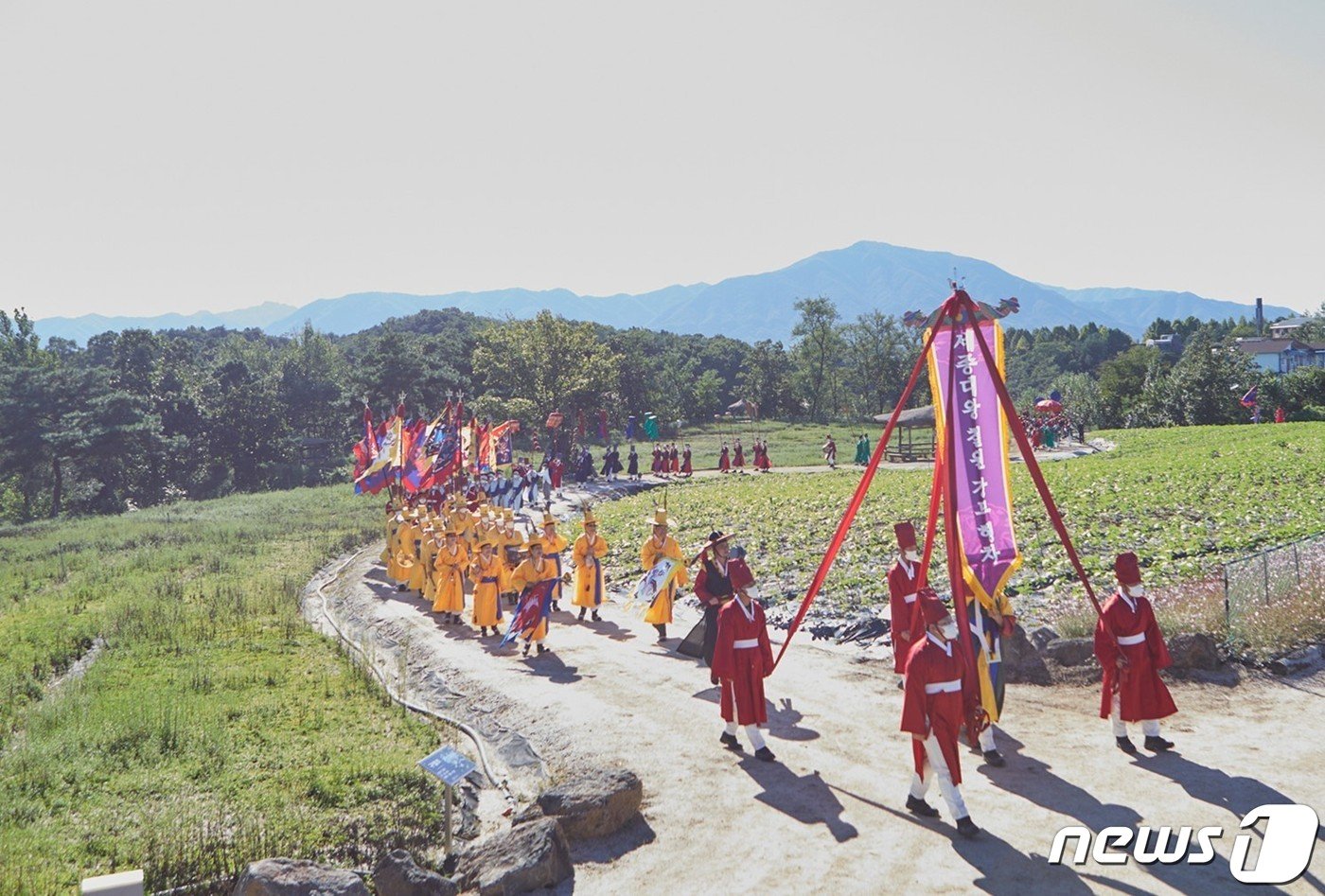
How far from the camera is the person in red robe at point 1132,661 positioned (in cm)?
984

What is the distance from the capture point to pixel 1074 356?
119625 millimetres

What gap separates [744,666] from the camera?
1034 cm

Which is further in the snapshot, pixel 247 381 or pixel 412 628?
pixel 247 381

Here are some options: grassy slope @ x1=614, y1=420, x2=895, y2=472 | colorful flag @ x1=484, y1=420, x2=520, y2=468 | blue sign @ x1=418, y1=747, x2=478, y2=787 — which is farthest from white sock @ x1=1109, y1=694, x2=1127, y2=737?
grassy slope @ x1=614, y1=420, x2=895, y2=472

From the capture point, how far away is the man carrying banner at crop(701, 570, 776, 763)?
10.2 metres

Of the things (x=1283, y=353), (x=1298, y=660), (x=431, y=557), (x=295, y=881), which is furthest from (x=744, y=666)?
(x=1283, y=353)

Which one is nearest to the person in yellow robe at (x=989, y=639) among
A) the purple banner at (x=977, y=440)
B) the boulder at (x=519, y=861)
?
the purple banner at (x=977, y=440)

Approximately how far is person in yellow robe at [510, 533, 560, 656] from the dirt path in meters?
1.10

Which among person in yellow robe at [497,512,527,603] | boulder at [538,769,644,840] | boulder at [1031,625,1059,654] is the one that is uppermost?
person in yellow robe at [497,512,527,603]

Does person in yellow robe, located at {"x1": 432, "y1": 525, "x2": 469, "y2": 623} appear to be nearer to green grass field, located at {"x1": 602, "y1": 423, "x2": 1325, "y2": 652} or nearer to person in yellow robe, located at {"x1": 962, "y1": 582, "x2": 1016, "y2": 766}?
green grass field, located at {"x1": 602, "y1": 423, "x2": 1325, "y2": 652}

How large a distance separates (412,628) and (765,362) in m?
70.3

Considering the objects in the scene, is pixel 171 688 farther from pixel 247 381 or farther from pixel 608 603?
pixel 247 381

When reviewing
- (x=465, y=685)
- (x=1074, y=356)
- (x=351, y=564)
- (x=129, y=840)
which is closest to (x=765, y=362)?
(x=1074, y=356)

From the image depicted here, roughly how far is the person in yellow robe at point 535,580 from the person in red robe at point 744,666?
5.33 metres
